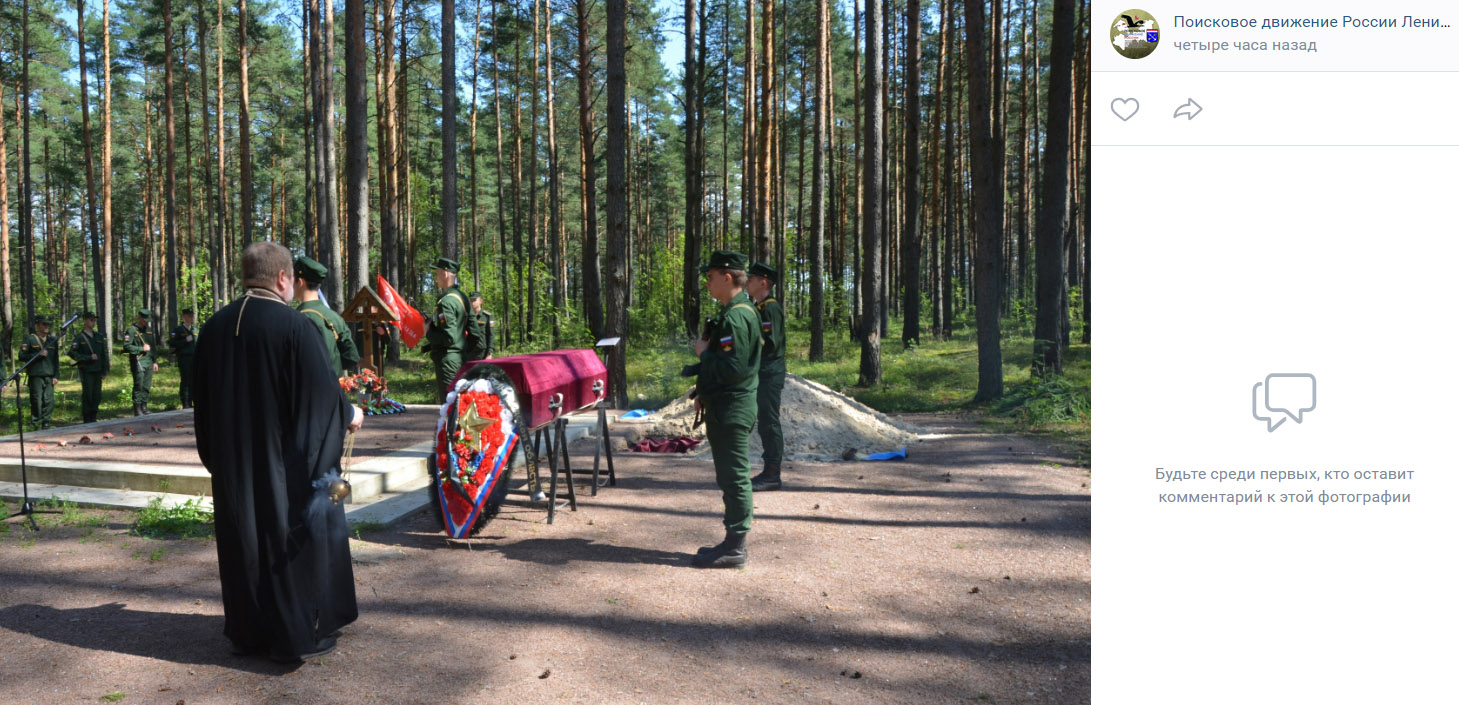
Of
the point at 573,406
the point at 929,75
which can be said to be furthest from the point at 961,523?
the point at 929,75

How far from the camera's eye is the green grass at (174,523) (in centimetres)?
651

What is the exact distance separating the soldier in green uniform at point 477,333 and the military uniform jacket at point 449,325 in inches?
4.1

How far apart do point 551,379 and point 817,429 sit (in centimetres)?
501

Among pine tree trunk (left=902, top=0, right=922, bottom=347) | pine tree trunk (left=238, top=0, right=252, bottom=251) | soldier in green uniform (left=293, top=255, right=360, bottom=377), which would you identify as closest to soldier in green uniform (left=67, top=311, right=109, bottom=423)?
pine tree trunk (left=238, top=0, right=252, bottom=251)

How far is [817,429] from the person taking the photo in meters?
11.0

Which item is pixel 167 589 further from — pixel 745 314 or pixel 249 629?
pixel 745 314

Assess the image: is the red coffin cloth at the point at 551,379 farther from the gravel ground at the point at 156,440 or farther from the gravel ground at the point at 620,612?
the gravel ground at the point at 156,440

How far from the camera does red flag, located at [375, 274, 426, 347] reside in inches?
504

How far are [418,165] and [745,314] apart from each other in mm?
39745

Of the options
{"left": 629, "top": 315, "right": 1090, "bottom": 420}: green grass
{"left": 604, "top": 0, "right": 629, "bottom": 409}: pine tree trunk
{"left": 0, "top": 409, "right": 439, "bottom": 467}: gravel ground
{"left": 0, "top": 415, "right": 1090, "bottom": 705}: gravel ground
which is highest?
{"left": 604, "top": 0, "right": 629, "bottom": 409}: pine tree trunk

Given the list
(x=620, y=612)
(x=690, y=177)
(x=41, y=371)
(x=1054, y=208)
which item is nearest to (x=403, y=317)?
(x=41, y=371)

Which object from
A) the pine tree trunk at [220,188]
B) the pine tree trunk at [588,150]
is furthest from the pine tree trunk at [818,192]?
the pine tree trunk at [220,188]
